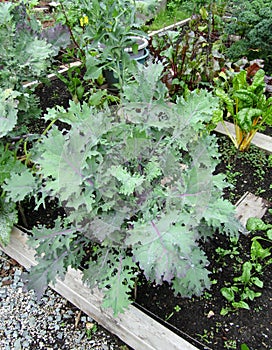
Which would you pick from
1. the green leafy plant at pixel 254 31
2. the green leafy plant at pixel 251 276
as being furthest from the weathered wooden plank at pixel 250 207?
the green leafy plant at pixel 254 31

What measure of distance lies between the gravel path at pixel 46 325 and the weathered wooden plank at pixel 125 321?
6 cm

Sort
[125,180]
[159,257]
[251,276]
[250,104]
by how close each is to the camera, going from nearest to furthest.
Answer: [159,257] < [125,180] < [251,276] < [250,104]

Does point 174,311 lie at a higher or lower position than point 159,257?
lower

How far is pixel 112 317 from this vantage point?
171cm

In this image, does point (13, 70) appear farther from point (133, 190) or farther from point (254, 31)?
point (254, 31)

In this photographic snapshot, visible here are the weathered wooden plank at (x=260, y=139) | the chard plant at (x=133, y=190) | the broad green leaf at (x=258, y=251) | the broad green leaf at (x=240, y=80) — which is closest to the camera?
the chard plant at (x=133, y=190)

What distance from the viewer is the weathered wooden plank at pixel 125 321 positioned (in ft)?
5.18

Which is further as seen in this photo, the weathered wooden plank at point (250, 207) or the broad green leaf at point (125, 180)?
the weathered wooden plank at point (250, 207)

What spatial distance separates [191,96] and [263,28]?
6.38 ft

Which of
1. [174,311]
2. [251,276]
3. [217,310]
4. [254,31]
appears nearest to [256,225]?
[251,276]

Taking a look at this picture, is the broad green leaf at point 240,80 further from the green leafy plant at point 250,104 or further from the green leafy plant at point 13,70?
the green leafy plant at point 13,70

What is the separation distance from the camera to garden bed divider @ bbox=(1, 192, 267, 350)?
1.58 metres

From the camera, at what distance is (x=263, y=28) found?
3133mm

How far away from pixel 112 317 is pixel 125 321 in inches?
2.9
